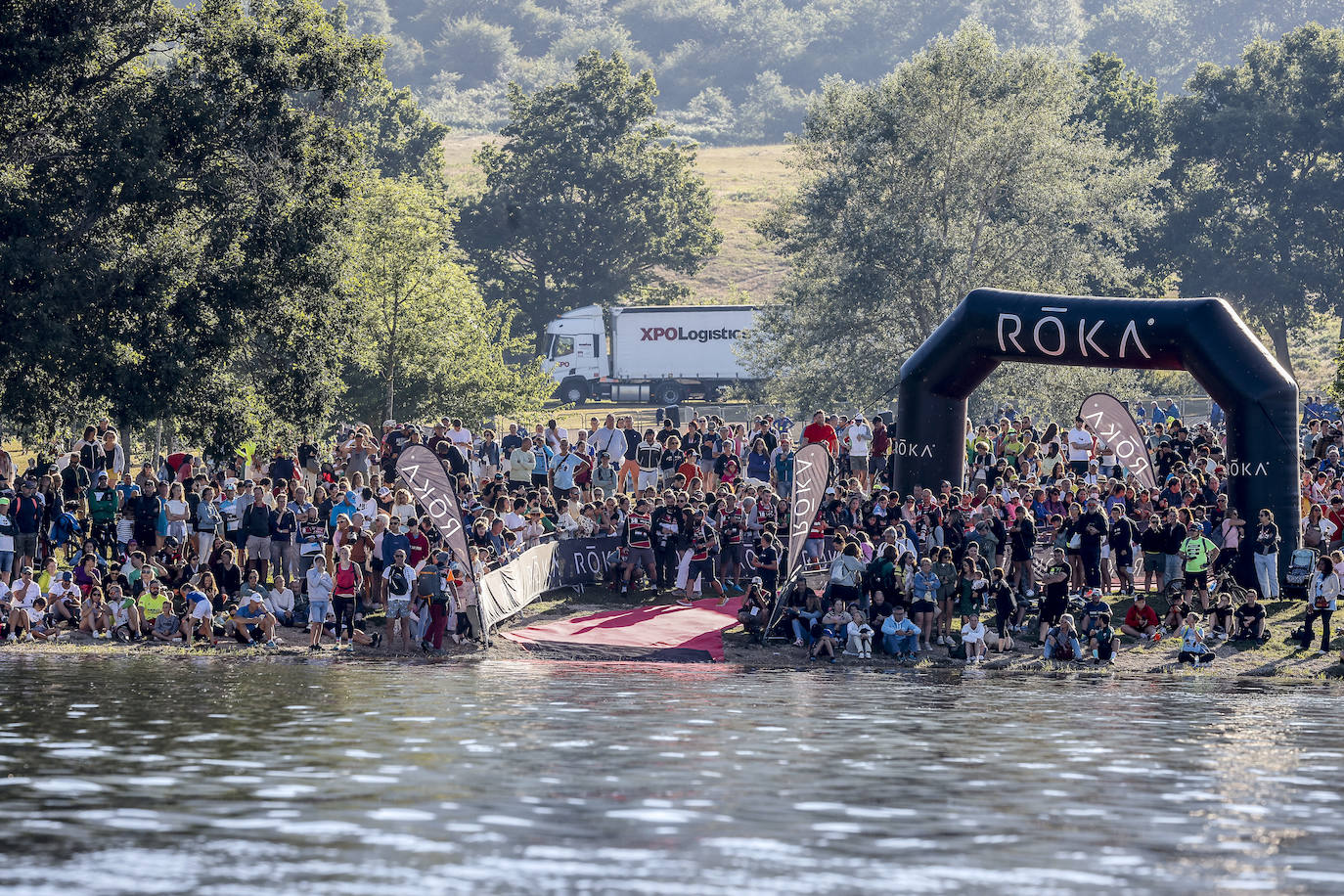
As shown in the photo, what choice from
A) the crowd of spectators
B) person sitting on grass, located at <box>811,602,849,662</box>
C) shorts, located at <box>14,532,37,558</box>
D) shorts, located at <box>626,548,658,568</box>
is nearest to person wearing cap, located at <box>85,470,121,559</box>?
the crowd of spectators

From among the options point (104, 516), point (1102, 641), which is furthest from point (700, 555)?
point (104, 516)

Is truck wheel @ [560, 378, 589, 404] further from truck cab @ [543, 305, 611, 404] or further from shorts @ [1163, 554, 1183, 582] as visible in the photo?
shorts @ [1163, 554, 1183, 582]

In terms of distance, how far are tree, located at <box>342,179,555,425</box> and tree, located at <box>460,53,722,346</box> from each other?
25.9 metres

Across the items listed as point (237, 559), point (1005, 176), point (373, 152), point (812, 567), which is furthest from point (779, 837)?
point (373, 152)

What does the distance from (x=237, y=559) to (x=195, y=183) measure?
887cm

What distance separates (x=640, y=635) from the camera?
2627cm

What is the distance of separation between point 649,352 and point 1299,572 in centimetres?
4358

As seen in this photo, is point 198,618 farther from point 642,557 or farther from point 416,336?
point 416,336

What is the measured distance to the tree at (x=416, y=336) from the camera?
4788 centimetres

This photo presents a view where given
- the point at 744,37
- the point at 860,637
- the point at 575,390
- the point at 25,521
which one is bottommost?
the point at 860,637

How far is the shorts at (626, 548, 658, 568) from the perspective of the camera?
29.0 metres

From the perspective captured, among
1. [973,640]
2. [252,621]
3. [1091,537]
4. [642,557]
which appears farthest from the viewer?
[642,557]

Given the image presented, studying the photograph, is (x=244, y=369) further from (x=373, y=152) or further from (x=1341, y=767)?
(x=373, y=152)

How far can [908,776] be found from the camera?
51.9 feet
